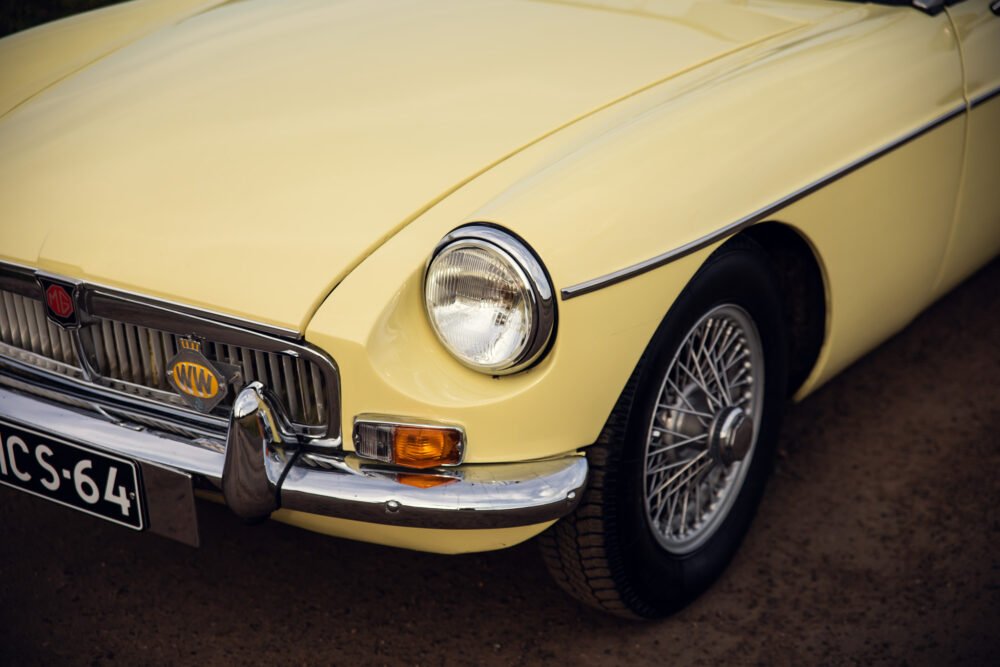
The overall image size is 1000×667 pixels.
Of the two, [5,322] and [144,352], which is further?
[5,322]

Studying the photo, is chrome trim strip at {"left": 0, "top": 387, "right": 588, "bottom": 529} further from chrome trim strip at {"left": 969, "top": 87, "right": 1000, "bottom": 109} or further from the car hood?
chrome trim strip at {"left": 969, "top": 87, "right": 1000, "bottom": 109}

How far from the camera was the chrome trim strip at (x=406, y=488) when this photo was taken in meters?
1.85

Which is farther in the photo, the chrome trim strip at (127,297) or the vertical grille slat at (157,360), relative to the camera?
the vertical grille slat at (157,360)

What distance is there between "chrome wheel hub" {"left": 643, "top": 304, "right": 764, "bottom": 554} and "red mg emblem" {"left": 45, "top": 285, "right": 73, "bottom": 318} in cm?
115

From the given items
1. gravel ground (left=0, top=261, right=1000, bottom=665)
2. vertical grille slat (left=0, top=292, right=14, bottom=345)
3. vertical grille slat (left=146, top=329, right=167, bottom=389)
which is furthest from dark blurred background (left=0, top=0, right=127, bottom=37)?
vertical grille slat (left=146, top=329, right=167, bottom=389)

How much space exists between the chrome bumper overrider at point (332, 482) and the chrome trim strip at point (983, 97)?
1517mm

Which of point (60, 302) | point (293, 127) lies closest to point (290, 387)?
point (60, 302)

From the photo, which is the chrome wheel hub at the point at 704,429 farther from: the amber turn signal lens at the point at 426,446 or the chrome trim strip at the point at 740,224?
the amber turn signal lens at the point at 426,446

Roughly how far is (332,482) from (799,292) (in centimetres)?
125

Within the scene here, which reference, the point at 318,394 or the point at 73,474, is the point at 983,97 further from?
the point at 73,474

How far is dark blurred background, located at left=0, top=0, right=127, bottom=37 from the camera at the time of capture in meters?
4.82

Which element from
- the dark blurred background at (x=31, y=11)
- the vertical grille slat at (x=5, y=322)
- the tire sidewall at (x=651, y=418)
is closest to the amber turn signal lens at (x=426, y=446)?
the tire sidewall at (x=651, y=418)

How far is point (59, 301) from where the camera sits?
80.4 inches

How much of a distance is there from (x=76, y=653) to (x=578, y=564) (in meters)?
1.05
